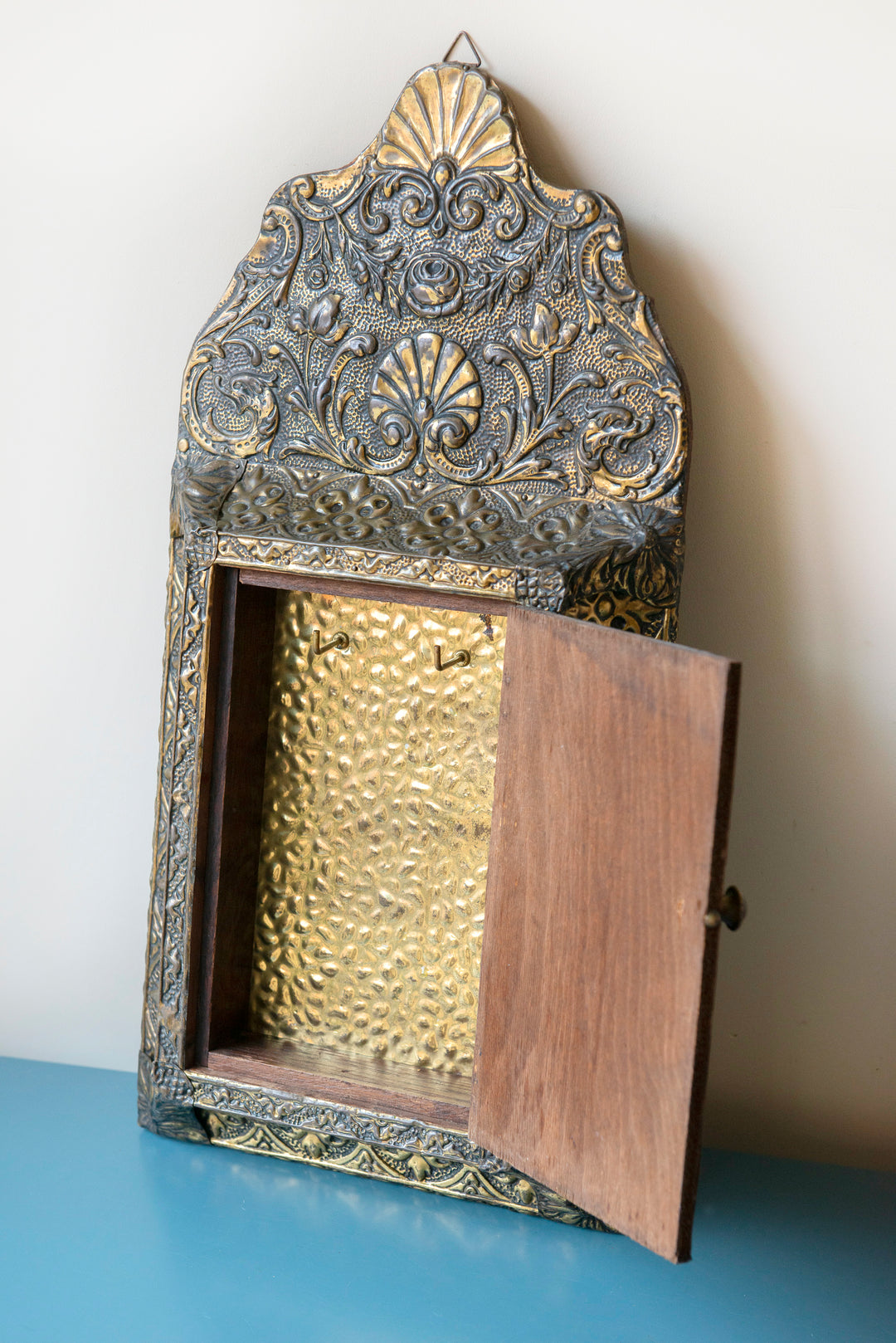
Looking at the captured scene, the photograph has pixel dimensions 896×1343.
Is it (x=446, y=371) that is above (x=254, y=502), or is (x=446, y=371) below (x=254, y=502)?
above

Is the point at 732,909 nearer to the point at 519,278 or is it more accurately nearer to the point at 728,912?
the point at 728,912

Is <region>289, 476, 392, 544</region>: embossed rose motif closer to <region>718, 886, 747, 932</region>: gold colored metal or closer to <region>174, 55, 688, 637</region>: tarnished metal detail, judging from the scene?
<region>174, 55, 688, 637</region>: tarnished metal detail

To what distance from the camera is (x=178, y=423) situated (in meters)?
1.31

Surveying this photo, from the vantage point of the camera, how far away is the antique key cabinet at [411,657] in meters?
1.04

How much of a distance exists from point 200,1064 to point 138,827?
309 millimetres

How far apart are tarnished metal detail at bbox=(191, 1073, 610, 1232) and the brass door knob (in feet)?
1.44

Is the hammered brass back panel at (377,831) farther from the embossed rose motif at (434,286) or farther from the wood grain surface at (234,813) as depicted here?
the embossed rose motif at (434,286)

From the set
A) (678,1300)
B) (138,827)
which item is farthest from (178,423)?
(678,1300)

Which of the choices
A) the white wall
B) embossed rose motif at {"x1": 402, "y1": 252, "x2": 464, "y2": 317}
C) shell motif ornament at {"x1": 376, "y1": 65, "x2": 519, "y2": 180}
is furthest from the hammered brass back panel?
shell motif ornament at {"x1": 376, "y1": 65, "x2": 519, "y2": 180}

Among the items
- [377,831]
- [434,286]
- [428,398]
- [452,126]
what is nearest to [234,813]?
[377,831]

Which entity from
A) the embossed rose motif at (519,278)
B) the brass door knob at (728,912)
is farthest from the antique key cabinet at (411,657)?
the brass door knob at (728,912)

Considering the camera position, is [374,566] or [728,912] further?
[374,566]

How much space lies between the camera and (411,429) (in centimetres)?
121

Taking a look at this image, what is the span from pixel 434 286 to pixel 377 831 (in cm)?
60
